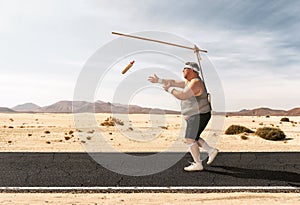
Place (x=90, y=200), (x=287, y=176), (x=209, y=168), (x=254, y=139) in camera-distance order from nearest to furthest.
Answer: (x=90, y=200)
(x=287, y=176)
(x=209, y=168)
(x=254, y=139)

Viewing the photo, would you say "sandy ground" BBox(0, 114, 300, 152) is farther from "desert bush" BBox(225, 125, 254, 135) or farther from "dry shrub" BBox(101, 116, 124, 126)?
"dry shrub" BBox(101, 116, 124, 126)

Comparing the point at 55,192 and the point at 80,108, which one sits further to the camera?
the point at 80,108

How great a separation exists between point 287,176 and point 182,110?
249 centimetres

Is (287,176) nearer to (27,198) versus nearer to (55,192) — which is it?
(55,192)

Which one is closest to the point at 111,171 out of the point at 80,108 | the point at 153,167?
the point at 153,167

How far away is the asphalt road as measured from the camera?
20.2ft

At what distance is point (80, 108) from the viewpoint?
22.1 ft

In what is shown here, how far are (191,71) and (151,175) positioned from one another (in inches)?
89.4

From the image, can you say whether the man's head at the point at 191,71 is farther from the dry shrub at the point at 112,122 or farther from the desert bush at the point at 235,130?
the desert bush at the point at 235,130

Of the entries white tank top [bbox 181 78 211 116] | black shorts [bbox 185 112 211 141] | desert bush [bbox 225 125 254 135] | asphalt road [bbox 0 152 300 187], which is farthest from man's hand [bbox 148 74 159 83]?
desert bush [bbox 225 125 254 135]

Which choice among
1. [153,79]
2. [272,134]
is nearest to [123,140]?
[272,134]

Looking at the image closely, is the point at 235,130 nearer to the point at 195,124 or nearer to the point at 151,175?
the point at 195,124

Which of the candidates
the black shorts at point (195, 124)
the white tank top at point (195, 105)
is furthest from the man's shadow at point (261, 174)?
the white tank top at point (195, 105)

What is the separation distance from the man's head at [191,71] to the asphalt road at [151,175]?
2011mm
